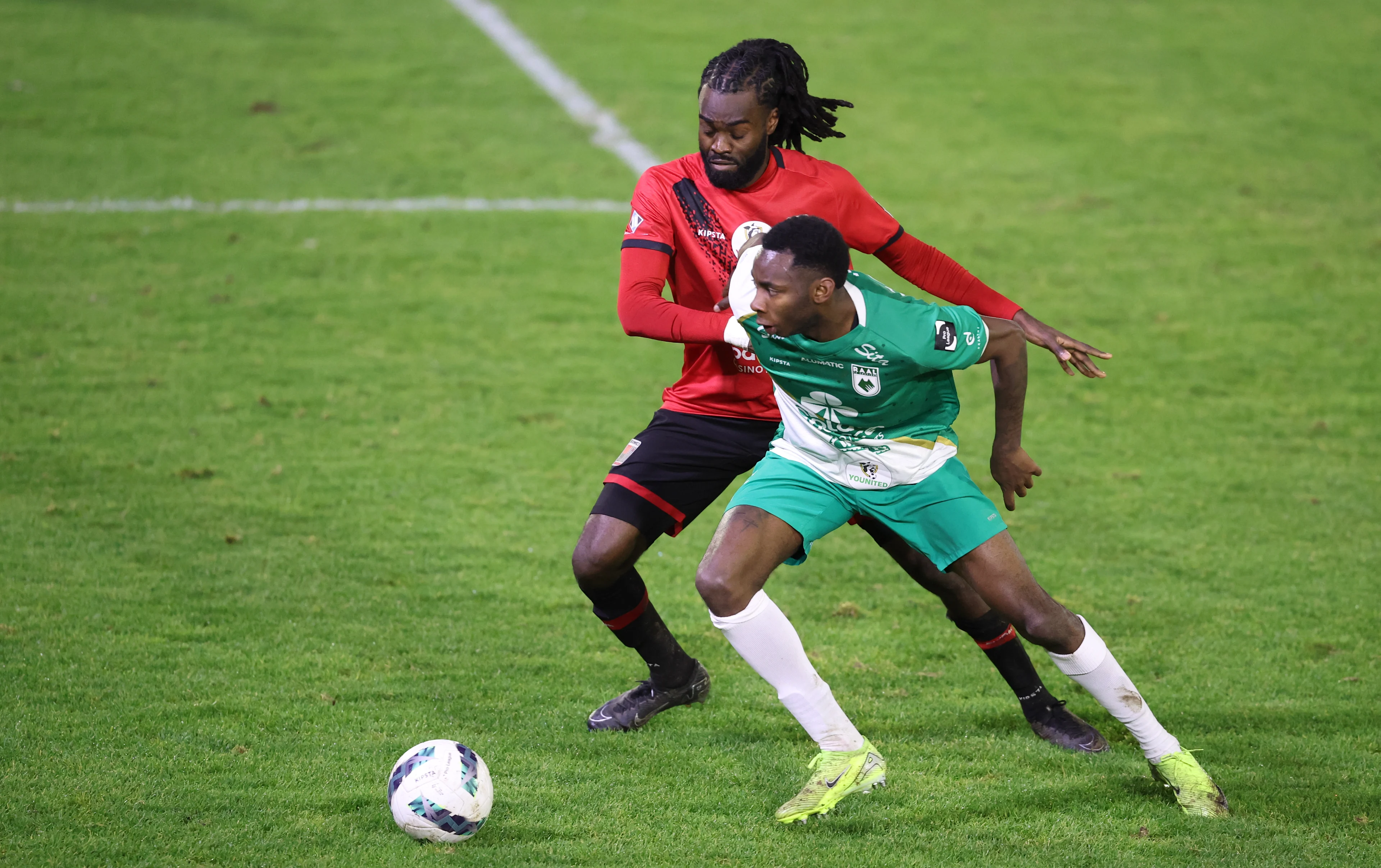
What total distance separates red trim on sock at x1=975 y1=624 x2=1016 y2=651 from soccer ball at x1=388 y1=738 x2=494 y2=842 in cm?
197

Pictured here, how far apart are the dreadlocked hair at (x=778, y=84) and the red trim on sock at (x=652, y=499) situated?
1360mm

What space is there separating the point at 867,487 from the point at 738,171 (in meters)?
1.23

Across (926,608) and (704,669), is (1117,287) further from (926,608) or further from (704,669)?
(704,669)

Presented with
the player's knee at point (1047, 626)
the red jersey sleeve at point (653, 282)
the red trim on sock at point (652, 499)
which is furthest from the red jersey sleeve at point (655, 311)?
the player's knee at point (1047, 626)

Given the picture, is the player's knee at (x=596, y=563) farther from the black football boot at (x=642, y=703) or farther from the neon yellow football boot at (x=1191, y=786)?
the neon yellow football boot at (x=1191, y=786)

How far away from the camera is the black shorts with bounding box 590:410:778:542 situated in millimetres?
4734

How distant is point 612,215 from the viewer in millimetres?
12609

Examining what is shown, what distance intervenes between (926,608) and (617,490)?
2110 mm

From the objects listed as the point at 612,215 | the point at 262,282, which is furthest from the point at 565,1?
the point at 262,282

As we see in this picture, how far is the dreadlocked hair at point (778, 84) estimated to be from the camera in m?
4.58

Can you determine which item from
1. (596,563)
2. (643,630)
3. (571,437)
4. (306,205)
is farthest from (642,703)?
(306,205)

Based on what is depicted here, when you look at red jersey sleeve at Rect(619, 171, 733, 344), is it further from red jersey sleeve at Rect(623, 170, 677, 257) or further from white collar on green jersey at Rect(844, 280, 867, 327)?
white collar on green jersey at Rect(844, 280, 867, 327)

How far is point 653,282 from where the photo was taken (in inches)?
181

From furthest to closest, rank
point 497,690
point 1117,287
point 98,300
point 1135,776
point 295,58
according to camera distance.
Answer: point 295,58 → point 1117,287 → point 98,300 → point 497,690 → point 1135,776
